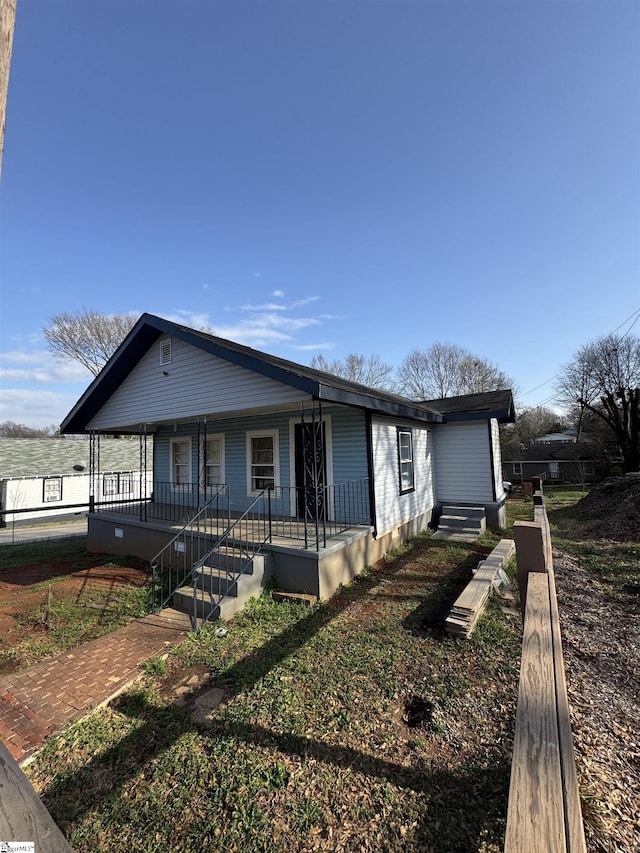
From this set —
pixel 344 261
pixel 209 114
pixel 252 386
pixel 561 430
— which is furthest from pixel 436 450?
pixel 561 430

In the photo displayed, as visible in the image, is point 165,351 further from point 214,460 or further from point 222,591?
point 222,591

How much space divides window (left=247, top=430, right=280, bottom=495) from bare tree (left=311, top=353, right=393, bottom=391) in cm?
2492

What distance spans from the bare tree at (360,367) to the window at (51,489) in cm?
2161

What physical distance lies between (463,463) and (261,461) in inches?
252

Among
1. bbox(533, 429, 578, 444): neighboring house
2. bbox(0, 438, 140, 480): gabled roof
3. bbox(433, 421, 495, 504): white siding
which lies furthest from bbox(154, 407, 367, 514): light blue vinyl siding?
bbox(533, 429, 578, 444): neighboring house

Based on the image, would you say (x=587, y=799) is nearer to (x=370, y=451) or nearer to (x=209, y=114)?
(x=370, y=451)

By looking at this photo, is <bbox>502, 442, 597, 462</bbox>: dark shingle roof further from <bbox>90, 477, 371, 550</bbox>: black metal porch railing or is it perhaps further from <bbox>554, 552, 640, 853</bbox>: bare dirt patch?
<bbox>554, 552, 640, 853</bbox>: bare dirt patch

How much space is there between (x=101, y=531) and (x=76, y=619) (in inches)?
207

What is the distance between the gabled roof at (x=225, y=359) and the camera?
6.01m

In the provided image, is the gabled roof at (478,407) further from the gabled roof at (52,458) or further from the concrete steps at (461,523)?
the gabled roof at (52,458)

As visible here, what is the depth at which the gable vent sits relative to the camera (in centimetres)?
878

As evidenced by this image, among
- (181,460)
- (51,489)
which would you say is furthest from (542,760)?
(51,489)

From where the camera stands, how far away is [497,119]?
28.2 feet

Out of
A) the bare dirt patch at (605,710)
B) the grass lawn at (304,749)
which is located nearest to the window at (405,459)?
the bare dirt patch at (605,710)
